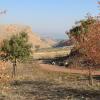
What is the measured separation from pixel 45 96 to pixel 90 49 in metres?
7.74

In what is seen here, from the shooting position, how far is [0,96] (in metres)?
31.1

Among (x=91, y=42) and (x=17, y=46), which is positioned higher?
(x=17, y=46)

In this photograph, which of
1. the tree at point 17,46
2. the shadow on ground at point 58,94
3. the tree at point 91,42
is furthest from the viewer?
the tree at point 17,46

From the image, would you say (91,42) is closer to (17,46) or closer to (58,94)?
(58,94)

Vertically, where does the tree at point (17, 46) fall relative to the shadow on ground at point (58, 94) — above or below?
above

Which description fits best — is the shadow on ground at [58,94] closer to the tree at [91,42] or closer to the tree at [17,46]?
the tree at [91,42]

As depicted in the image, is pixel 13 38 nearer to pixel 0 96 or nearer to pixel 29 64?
pixel 0 96

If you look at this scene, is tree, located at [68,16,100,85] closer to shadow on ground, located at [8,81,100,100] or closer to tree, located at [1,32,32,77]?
shadow on ground, located at [8,81,100,100]

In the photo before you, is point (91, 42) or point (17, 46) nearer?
point (91, 42)

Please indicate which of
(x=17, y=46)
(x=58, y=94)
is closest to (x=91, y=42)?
(x=58, y=94)

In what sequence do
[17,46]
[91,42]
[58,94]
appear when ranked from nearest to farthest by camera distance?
[58,94], [91,42], [17,46]

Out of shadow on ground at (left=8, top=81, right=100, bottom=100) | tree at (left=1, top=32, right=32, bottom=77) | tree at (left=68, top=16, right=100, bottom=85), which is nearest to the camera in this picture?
shadow on ground at (left=8, top=81, right=100, bottom=100)

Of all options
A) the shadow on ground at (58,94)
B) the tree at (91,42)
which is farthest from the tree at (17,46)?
the shadow on ground at (58,94)

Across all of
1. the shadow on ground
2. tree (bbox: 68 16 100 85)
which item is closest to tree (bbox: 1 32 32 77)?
tree (bbox: 68 16 100 85)
